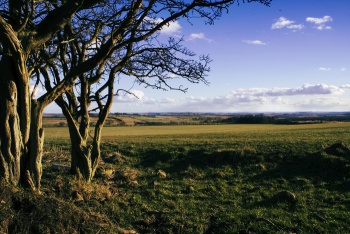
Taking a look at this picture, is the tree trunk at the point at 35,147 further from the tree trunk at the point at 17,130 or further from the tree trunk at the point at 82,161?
the tree trunk at the point at 82,161

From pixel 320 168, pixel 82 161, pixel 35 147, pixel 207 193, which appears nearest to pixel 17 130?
pixel 35 147

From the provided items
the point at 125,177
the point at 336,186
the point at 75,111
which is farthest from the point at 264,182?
the point at 75,111

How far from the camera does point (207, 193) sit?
11070 millimetres

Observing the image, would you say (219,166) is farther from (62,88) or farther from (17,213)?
(17,213)

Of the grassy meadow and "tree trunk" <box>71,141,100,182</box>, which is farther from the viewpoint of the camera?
"tree trunk" <box>71,141,100,182</box>

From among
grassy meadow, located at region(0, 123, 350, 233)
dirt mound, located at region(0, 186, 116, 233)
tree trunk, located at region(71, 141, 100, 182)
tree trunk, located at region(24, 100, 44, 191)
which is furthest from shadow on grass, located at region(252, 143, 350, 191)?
dirt mound, located at region(0, 186, 116, 233)

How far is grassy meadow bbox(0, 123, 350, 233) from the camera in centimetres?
737

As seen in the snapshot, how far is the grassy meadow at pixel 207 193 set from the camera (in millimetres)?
7371

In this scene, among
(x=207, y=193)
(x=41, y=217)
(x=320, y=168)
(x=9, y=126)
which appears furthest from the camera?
(x=320, y=168)

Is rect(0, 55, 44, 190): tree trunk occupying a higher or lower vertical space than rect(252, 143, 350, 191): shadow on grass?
higher

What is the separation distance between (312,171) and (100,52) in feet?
31.0

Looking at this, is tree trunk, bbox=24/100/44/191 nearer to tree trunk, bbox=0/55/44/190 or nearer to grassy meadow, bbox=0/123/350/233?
tree trunk, bbox=0/55/44/190

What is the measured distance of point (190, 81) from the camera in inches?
453

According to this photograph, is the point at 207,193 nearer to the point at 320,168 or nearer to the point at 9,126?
the point at 320,168
